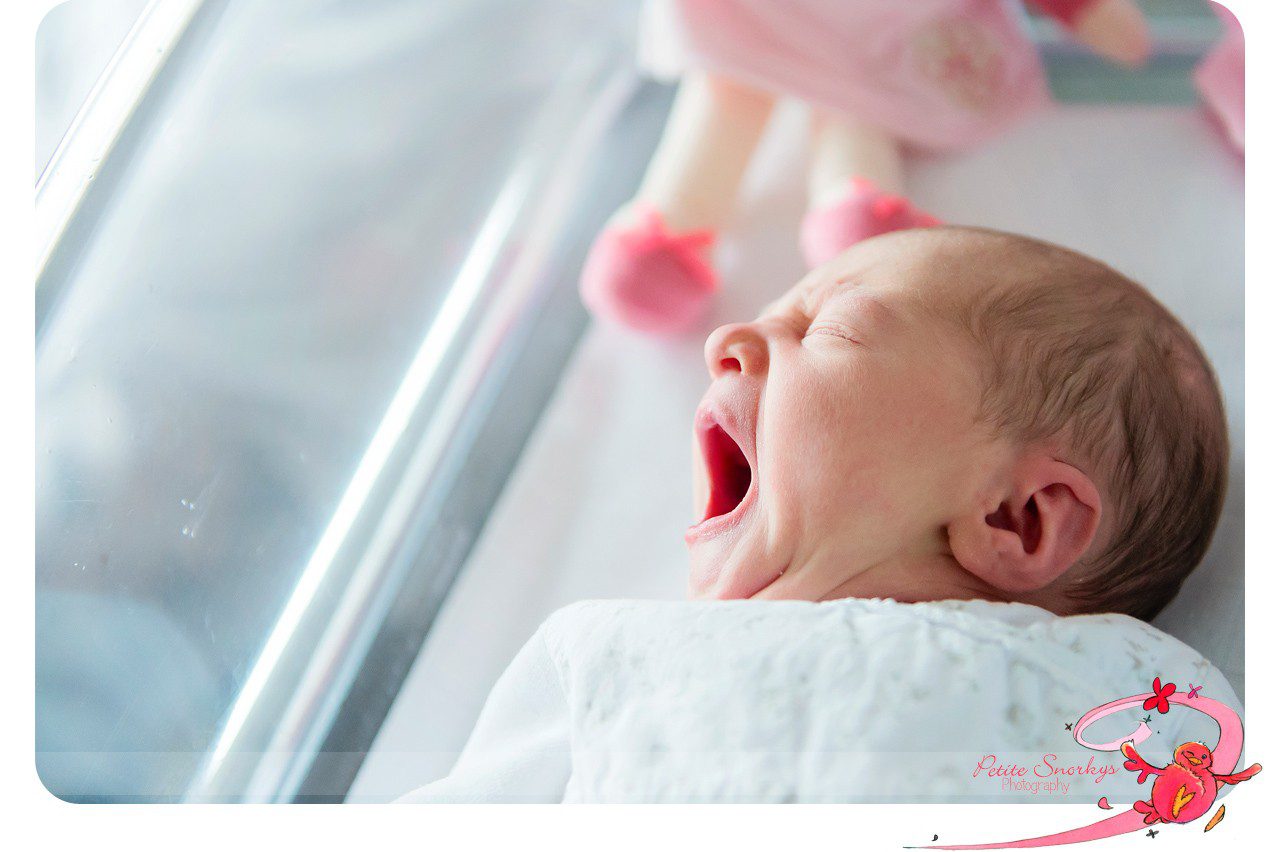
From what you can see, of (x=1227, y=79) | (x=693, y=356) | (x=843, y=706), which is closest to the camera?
(x=843, y=706)

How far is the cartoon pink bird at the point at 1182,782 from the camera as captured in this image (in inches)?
23.4

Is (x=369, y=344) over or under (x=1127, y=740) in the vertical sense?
under

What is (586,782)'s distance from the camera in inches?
24.7

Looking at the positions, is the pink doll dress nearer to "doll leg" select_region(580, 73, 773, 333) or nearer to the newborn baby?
"doll leg" select_region(580, 73, 773, 333)

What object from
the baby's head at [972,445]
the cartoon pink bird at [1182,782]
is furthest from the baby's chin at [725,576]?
the cartoon pink bird at [1182,782]

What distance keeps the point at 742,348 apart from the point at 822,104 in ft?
1.33

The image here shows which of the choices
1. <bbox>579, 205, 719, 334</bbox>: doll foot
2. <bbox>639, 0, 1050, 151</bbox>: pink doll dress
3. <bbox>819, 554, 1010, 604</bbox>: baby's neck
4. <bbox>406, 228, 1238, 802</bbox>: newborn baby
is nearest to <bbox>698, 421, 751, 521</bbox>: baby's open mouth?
<bbox>406, 228, 1238, 802</bbox>: newborn baby

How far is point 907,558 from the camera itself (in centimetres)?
70

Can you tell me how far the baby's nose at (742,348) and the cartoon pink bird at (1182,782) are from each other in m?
0.31

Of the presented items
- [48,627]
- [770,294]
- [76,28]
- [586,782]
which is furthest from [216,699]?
[770,294]

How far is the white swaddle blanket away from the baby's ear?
34 mm

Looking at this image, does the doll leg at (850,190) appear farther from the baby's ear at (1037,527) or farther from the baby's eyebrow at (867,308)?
the baby's ear at (1037,527)

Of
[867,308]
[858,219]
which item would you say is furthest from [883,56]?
[867,308]

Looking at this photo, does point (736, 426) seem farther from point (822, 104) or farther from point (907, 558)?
point (822, 104)
